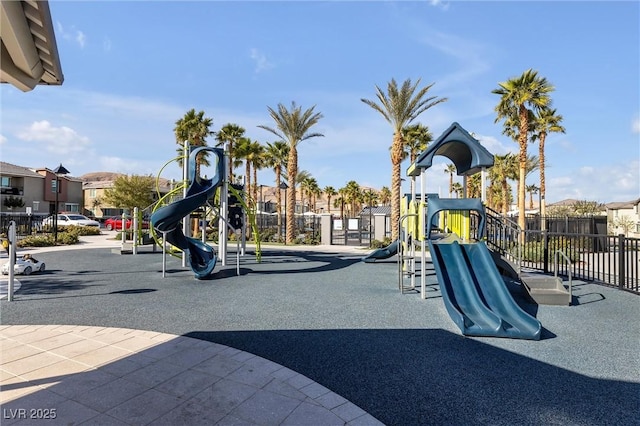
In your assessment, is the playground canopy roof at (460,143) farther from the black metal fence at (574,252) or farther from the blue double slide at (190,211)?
the blue double slide at (190,211)

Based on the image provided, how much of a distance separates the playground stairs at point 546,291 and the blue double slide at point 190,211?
28.9ft

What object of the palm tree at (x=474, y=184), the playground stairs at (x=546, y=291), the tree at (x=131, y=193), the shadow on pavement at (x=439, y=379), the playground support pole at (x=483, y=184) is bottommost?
the shadow on pavement at (x=439, y=379)

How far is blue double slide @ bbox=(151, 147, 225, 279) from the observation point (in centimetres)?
1028

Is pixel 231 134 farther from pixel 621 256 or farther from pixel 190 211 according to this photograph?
pixel 621 256

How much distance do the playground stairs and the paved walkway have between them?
6.50m

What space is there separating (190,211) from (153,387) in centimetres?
759

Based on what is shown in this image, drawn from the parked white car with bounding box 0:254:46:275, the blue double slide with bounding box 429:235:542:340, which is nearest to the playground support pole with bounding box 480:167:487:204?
the blue double slide with bounding box 429:235:542:340

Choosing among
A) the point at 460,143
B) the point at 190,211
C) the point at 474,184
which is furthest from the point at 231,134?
the point at 474,184

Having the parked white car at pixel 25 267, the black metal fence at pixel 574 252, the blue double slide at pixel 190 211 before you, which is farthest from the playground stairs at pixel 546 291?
the parked white car at pixel 25 267

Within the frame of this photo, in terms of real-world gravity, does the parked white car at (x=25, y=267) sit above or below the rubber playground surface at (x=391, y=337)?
above

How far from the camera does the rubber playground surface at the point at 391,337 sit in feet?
12.4

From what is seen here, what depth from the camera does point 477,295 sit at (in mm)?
7141

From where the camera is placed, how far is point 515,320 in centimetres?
623

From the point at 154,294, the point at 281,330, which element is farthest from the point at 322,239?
the point at 281,330
